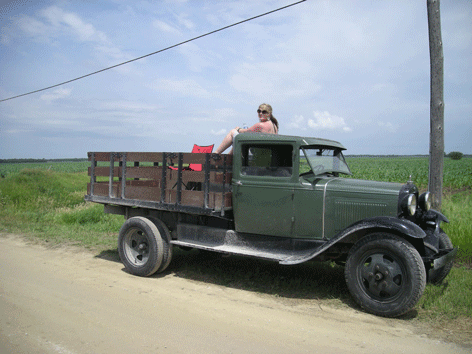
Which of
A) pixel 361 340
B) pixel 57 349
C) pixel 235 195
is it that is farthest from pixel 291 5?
pixel 57 349

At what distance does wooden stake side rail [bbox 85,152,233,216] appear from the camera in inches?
192

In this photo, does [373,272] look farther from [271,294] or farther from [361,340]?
[271,294]

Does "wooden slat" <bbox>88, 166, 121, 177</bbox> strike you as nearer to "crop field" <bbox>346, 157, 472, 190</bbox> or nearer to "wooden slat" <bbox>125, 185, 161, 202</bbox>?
"wooden slat" <bbox>125, 185, 161, 202</bbox>

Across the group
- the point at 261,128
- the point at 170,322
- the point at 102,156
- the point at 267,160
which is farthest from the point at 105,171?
the point at 170,322

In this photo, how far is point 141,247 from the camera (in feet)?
17.8

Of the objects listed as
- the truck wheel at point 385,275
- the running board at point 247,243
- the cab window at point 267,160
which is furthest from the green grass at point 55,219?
the truck wheel at point 385,275

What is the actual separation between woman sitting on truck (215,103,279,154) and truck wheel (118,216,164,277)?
153 cm

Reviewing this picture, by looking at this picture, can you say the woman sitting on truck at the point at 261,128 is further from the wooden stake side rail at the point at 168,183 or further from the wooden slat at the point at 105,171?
the wooden slat at the point at 105,171

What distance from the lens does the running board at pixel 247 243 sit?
4531 mm

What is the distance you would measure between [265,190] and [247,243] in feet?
2.55

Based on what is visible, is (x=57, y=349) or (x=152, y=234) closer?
(x=57, y=349)

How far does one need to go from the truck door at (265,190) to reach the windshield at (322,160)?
0.58 feet

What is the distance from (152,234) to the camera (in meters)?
5.22

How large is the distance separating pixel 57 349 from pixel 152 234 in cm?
231
